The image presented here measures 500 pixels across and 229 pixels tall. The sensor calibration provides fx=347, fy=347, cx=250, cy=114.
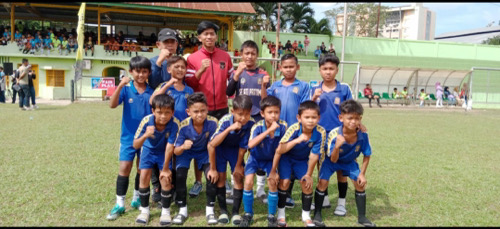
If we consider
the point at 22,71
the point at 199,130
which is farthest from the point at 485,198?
the point at 22,71

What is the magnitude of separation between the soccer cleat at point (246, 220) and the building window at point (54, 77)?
77.0 feet

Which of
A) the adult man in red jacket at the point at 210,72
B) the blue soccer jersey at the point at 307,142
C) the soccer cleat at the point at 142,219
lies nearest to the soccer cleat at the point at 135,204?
the soccer cleat at the point at 142,219

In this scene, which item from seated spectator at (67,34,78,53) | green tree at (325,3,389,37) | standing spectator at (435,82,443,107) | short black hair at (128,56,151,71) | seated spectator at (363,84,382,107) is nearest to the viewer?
short black hair at (128,56,151,71)

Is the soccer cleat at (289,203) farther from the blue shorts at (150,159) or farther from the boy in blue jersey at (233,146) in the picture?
the blue shorts at (150,159)

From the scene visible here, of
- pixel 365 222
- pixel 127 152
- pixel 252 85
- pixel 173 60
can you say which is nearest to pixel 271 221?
pixel 365 222

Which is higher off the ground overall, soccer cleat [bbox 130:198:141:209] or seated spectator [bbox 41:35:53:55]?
seated spectator [bbox 41:35:53:55]

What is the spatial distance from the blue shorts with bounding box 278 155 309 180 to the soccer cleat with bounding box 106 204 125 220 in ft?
5.95

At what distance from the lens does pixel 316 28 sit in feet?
105

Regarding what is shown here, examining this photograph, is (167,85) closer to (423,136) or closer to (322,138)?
(322,138)

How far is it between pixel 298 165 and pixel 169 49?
2.15m

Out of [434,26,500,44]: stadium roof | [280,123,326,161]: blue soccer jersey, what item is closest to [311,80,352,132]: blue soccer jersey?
[280,123,326,161]: blue soccer jersey

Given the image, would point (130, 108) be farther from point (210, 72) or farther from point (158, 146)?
point (210, 72)

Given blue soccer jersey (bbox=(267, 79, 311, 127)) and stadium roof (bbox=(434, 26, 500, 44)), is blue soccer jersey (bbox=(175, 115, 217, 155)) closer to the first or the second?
blue soccer jersey (bbox=(267, 79, 311, 127))

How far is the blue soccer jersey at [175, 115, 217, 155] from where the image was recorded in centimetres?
383
